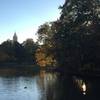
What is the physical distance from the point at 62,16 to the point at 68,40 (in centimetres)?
809

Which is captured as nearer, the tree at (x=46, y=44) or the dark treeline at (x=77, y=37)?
the dark treeline at (x=77, y=37)

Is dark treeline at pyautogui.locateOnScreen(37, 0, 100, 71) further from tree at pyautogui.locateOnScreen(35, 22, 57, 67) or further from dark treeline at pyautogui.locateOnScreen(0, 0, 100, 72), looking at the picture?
tree at pyautogui.locateOnScreen(35, 22, 57, 67)

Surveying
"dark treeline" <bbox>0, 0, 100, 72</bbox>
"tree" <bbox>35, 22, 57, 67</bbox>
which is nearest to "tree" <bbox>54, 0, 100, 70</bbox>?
"dark treeline" <bbox>0, 0, 100, 72</bbox>

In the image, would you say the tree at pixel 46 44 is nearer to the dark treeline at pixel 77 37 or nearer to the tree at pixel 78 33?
the dark treeline at pixel 77 37

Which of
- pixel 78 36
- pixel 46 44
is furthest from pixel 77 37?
pixel 46 44

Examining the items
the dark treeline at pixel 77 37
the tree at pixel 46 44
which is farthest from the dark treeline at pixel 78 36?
the tree at pixel 46 44

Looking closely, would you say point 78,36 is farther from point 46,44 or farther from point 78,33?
point 46,44

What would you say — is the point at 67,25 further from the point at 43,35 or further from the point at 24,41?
the point at 24,41

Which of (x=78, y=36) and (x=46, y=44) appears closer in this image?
(x=78, y=36)

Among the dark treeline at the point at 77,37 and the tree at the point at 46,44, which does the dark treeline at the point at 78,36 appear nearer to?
the dark treeline at the point at 77,37

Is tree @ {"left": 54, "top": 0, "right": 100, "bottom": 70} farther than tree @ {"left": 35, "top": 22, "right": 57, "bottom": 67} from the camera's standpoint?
No

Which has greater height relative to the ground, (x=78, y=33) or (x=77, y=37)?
(x=78, y=33)

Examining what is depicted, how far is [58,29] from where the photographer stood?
86.8 metres

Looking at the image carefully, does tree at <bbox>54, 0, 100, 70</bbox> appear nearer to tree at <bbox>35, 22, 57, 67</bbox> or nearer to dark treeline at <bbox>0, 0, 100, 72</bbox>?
dark treeline at <bbox>0, 0, 100, 72</bbox>
